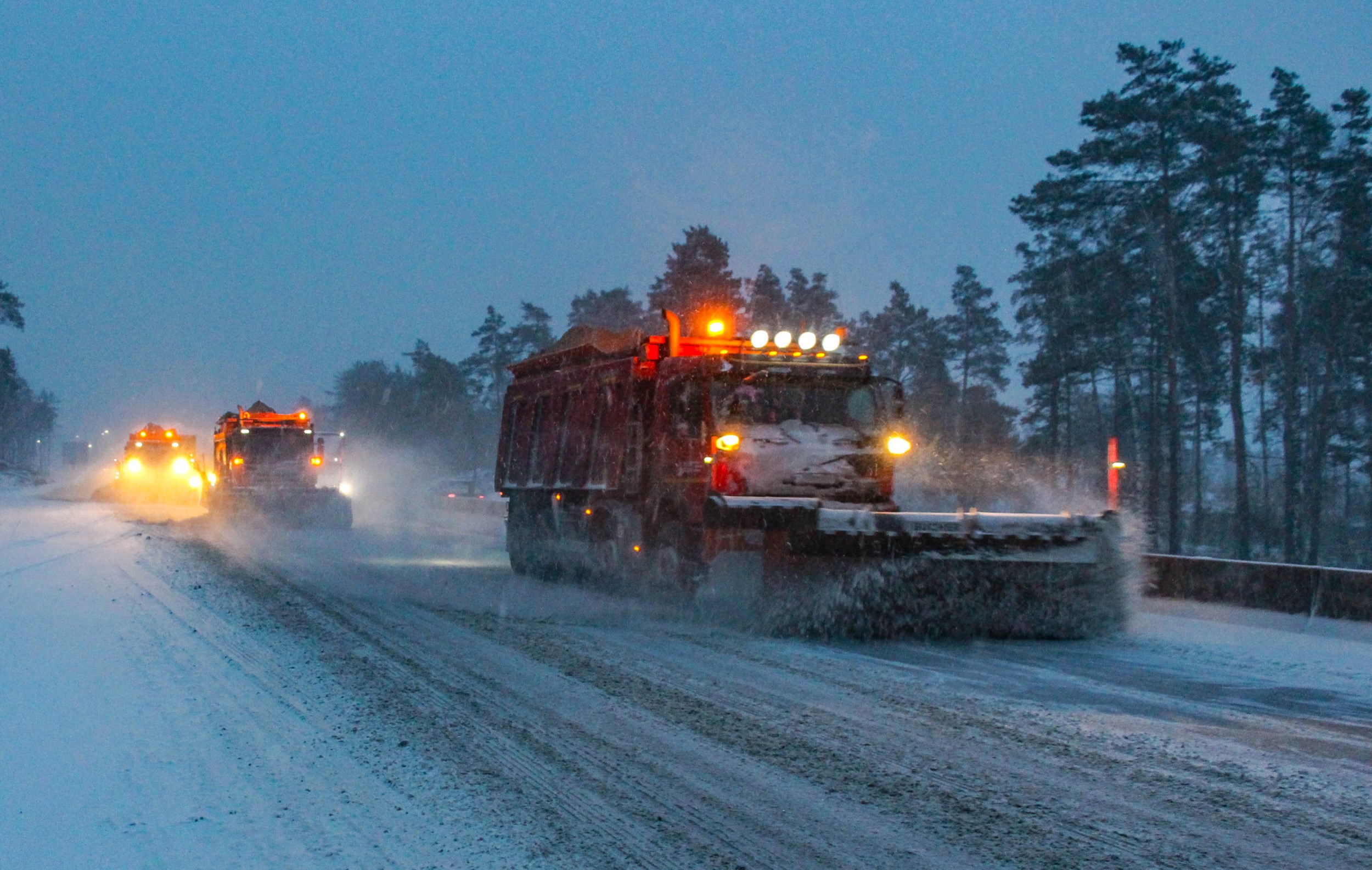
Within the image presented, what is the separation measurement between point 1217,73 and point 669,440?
87.8 feet

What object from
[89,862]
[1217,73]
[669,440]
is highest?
[1217,73]

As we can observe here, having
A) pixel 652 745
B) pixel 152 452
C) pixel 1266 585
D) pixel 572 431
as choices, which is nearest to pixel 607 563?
pixel 572 431

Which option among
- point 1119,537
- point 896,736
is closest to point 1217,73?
point 1119,537

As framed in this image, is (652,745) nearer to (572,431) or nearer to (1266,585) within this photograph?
(1266,585)

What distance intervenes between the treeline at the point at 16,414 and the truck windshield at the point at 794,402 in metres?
56.3

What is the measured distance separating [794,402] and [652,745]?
6.07m

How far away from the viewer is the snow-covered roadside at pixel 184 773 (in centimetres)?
439

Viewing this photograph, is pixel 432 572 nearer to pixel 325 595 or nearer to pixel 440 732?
pixel 325 595

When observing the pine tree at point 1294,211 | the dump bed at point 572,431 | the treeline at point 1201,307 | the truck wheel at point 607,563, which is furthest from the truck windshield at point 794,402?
the pine tree at point 1294,211

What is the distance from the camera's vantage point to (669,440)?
11.9m

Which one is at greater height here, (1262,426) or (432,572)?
(1262,426)

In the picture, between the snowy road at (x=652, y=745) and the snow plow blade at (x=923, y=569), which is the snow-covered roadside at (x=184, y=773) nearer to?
the snowy road at (x=652, y=745)

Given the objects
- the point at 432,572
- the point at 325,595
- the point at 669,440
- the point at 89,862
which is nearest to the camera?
the point at 89,862

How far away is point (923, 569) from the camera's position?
33.1 feet
